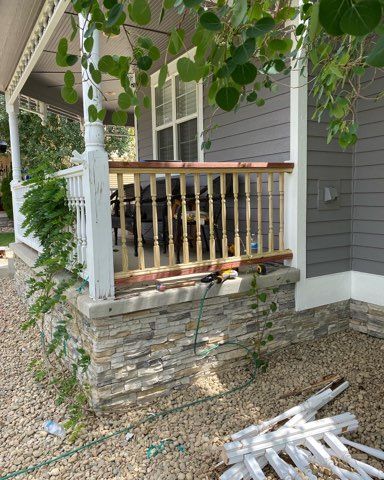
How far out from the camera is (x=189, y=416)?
8.48ft

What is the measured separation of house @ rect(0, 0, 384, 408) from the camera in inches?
101

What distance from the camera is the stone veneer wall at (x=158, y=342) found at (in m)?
2.58

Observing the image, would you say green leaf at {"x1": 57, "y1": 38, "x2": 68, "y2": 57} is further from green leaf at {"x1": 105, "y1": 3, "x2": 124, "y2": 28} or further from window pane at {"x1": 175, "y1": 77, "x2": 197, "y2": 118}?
window pane at {"x1": 175, "y1": 77, "x2": 197, "y2": 118}

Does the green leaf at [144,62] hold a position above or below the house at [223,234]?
above

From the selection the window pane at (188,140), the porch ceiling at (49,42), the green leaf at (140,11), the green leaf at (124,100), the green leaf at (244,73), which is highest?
the porch ceiling at (49,42)

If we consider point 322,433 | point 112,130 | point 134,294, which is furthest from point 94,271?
point 112,130

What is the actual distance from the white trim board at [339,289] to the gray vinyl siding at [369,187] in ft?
0.32

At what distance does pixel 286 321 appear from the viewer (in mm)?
3402

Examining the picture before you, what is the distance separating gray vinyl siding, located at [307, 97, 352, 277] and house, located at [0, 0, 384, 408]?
0.04ft

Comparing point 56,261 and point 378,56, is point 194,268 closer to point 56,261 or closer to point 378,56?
point 56,261

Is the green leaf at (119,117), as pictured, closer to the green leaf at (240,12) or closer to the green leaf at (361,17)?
the green leaf at (240,12)

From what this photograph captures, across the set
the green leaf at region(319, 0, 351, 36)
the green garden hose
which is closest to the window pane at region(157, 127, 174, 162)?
the green garden hose

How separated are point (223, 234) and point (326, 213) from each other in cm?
111

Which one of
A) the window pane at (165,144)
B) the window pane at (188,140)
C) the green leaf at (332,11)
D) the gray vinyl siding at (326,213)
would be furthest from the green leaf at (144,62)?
the window pane at (165,144)
